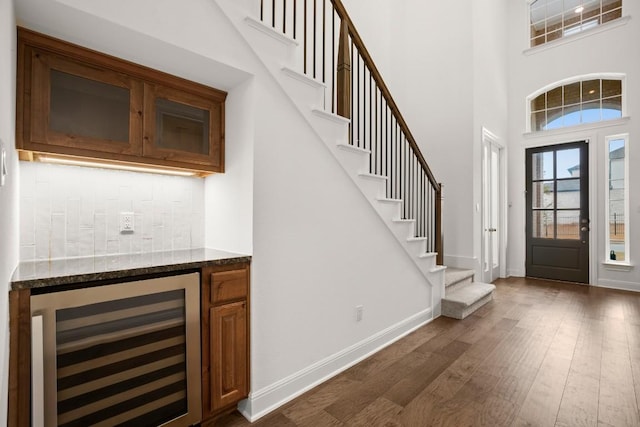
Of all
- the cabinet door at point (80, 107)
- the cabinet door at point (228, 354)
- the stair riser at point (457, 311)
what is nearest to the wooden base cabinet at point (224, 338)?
the cabinet door at point (228, 354)

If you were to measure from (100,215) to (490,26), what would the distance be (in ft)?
20.3

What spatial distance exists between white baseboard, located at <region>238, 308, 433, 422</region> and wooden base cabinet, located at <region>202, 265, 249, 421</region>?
0.11 meters

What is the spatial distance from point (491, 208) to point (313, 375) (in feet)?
15.2

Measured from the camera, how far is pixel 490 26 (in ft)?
17.2

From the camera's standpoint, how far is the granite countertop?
4.10ft

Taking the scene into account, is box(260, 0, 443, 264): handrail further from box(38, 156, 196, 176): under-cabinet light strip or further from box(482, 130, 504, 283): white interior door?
box(482, 130, 504, 283): white interior door

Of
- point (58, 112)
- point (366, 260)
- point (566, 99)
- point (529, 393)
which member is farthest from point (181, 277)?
point (566, 99)

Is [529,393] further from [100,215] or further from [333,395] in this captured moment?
[100,215]

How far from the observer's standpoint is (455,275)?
4180 mm

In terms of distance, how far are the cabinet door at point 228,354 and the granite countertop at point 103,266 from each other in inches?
11.4

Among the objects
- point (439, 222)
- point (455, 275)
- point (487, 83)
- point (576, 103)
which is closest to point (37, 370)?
point (439, 222)

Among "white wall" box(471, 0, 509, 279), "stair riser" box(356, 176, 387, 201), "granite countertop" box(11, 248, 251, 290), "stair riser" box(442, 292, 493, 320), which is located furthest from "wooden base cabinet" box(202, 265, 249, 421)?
"white wall" box(471, 0, 509, 279)

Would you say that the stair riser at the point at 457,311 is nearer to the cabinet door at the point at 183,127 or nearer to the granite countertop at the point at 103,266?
the granite countertop at the point at 103,266

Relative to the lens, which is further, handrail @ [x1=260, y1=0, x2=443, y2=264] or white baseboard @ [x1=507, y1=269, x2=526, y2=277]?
white baseboard @ [x1=507, y1=269, x2=526, y2=277]
